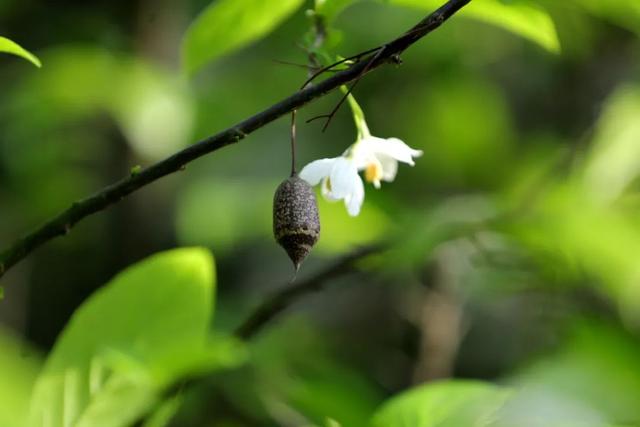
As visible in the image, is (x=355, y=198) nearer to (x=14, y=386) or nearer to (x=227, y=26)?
(x=227, y=26)

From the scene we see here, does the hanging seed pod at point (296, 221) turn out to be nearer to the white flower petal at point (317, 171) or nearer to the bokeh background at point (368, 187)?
the white flower petal at point (317, 171)

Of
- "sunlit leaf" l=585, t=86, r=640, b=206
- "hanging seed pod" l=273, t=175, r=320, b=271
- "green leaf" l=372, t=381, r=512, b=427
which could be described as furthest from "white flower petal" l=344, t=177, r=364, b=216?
"sunlit leaf" l=585, t=86, r=640, b=206

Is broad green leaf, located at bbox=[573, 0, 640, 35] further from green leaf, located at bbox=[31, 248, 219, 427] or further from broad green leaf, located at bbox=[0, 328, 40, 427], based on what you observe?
broad green leaf, located at bbox=[0, 328, 40, 427]

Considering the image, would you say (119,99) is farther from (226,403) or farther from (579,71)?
(579,71)

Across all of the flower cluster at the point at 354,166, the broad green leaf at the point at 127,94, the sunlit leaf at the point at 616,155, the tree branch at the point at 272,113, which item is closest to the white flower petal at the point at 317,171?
the flower cluster at the point at 354,166

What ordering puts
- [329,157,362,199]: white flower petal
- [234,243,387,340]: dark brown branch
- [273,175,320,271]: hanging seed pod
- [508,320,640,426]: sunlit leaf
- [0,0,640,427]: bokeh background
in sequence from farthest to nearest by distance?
[0,0,640,427]: bokeh background < [234,243,387,340]: dark brown branch < [329,157,362,199]: white flower petal < [273,175,320,271]: hanging seed pod < [508,320,640,426]: sunlit leaf

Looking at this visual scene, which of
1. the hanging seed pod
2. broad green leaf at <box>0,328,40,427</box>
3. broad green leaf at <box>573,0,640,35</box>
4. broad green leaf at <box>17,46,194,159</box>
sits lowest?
broad green leaf at <box>0,328,40,427</box>
